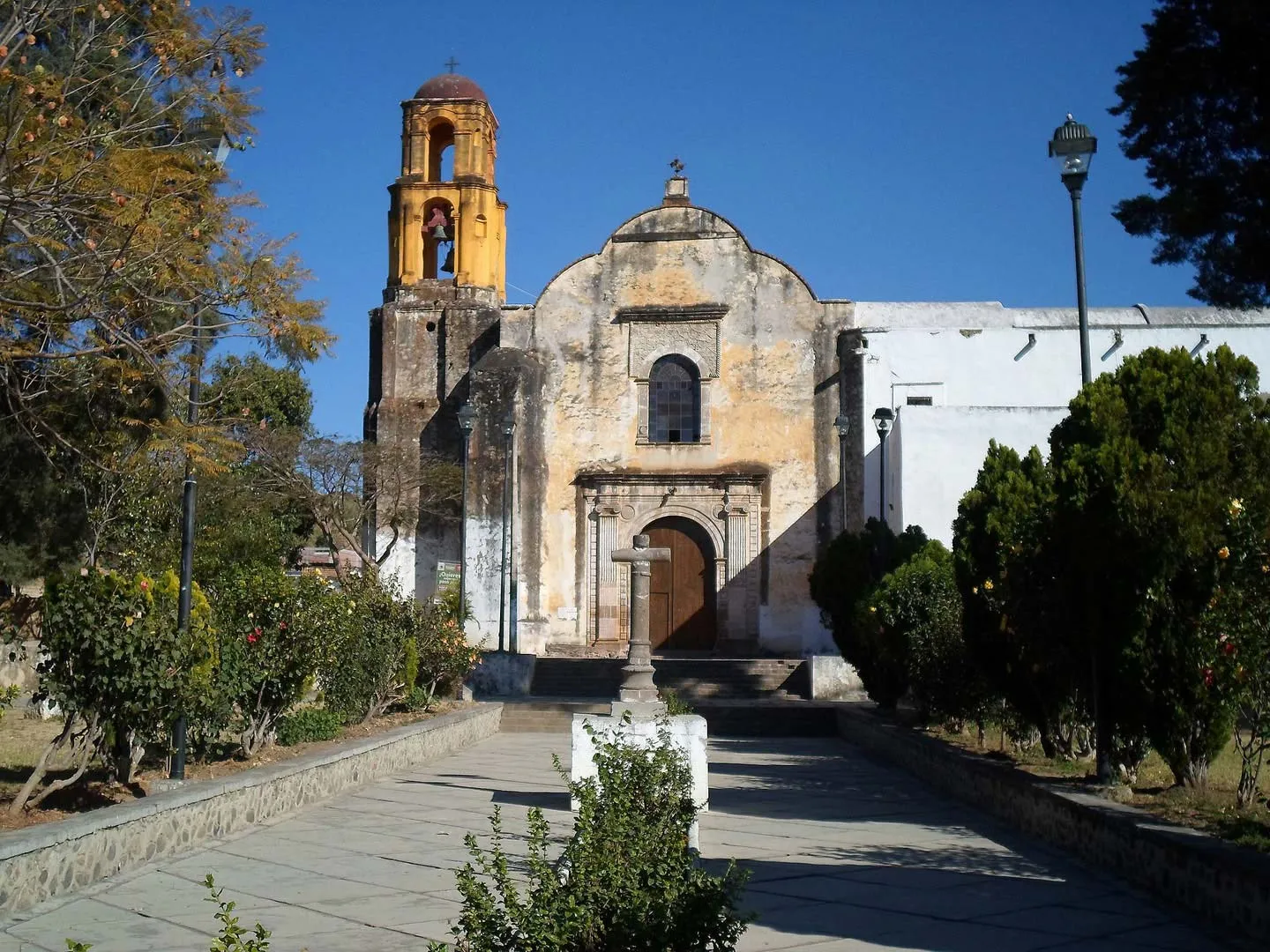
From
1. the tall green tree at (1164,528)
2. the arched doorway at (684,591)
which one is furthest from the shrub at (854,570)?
the tall green tree at (1164,528)

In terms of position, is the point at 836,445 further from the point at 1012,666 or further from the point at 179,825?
the point at 179,825

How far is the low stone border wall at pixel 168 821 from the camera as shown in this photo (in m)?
5.96

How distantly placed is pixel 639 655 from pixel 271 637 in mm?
3261

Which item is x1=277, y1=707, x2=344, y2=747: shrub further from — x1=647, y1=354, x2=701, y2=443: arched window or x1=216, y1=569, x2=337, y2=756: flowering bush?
x1=647, y1=354, x2=701, y2=443: arched window

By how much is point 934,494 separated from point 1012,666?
1174 cm

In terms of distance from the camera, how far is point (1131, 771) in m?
8.67

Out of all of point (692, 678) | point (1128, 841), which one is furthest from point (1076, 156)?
point (692, 678)

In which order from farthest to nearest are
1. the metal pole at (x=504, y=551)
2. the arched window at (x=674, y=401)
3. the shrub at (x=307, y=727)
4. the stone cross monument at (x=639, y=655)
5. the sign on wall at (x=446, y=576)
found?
the arched window at (x=674, y=401) < the metal pole at (x=504, y=551) < the sign on wall at (x=446, y=576) < the shrub at (x=307, y=727) < the stone cross monument at (x=639, y=655)

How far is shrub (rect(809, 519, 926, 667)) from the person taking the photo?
1614 cm

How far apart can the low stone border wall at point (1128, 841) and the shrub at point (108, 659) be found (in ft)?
17.7

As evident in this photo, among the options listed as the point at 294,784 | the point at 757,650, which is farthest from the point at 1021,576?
the point at 757,650

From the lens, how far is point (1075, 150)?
10.4m

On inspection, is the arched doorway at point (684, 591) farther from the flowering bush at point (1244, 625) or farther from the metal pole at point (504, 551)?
the flowering bush at point (1244, 625)

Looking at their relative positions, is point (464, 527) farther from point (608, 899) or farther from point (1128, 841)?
point (608, 899)
